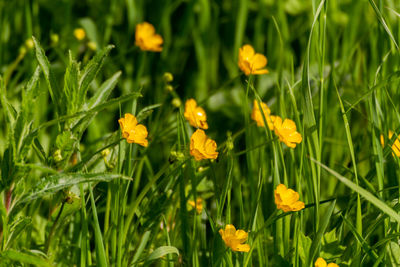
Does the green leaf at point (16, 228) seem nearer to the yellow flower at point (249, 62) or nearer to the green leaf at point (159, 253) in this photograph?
the green leaf at point (159, 253)

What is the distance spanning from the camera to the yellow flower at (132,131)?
1230mm

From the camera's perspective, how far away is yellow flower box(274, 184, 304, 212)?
1213 mm

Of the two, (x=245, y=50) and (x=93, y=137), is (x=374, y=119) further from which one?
A: (x=93, y=137)

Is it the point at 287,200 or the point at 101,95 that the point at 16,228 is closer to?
the point at 101,95

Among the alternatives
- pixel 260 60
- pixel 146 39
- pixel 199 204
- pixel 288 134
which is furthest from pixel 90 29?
pixel 288 134

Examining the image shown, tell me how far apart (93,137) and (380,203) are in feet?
3.78

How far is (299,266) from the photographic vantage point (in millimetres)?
1344

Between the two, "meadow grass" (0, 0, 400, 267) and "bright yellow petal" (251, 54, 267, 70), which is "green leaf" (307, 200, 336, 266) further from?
"bright yellow petal" (251, 54, 267, 70)

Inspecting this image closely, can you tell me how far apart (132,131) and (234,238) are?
303mm

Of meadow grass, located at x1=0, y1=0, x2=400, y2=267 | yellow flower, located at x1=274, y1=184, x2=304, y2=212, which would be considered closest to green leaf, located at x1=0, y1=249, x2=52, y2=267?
meadow grass, located at x1=0, y1=0, x2=400, y2=267

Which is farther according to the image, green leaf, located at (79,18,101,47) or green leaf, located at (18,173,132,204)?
green leaf, located at (79,18,101,47)

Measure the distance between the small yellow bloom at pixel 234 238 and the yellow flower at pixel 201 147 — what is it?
0.51ft

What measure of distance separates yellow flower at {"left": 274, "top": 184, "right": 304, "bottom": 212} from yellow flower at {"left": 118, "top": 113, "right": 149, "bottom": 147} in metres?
0.30

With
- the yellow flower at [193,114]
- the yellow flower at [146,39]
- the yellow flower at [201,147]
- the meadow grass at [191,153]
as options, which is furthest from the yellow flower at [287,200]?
the yellow flower at [146,39]
